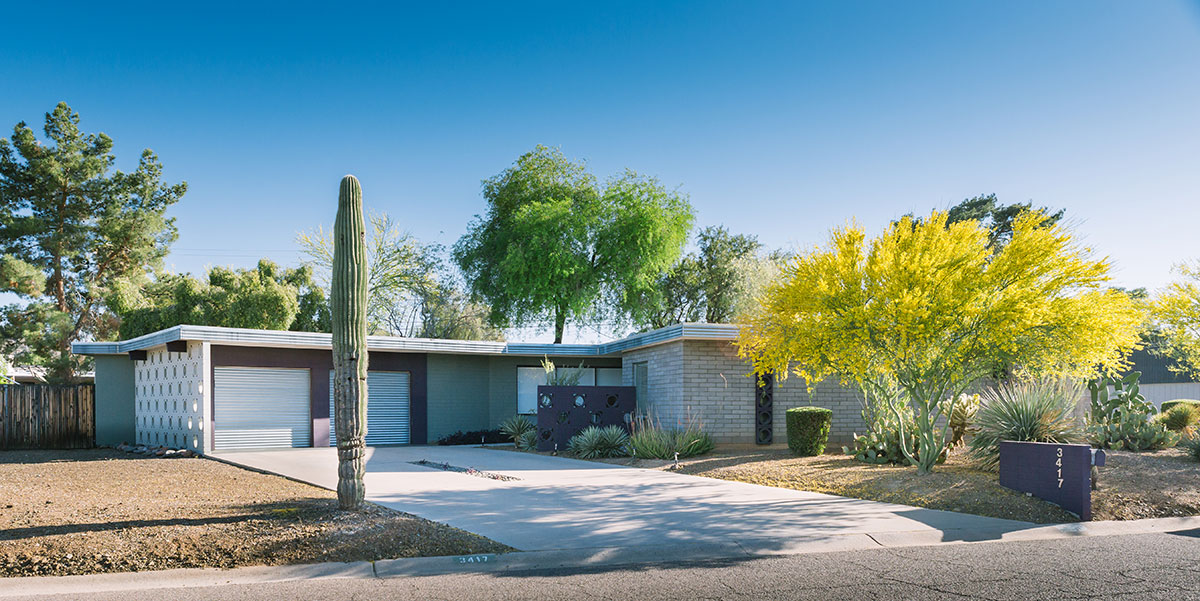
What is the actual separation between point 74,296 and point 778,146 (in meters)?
30.9

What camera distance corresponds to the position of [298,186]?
27.8m

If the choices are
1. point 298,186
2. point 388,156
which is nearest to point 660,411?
point 388,156

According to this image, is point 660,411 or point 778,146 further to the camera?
point 778,146

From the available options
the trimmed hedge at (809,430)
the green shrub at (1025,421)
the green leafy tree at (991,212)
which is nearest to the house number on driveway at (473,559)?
the green shrub at (1025,421)

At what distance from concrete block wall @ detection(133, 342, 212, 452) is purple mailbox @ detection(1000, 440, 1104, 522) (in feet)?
53.5

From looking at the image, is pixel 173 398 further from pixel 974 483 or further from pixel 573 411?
pixel 974 483

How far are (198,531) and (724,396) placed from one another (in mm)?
12006

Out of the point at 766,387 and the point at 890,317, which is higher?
the point at 890,317

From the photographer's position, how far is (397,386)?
74.3 ft

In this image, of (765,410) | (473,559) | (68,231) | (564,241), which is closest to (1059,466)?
(473,559)

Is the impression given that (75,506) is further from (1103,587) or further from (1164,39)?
(1164,39)

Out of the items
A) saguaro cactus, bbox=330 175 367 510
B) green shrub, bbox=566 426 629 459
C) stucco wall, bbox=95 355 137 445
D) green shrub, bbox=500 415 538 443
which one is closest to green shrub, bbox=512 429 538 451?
green shrub, bbox=500 415 538 443

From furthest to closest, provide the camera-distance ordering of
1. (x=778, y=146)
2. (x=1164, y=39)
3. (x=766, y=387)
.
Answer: (x=778, y=146) < (x=766, y=387) < (x=1164, y=39)

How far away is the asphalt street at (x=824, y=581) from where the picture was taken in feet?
20.5
